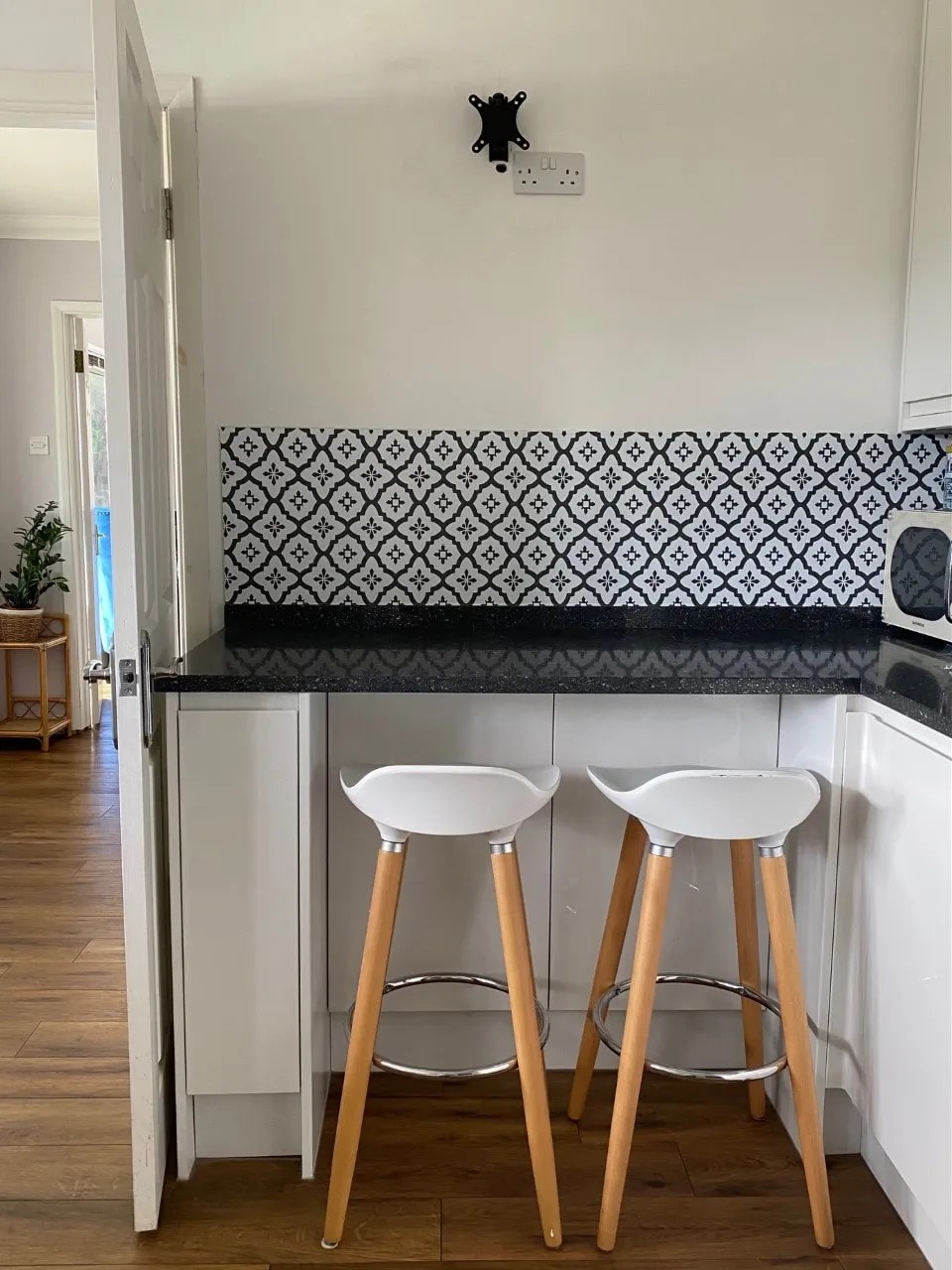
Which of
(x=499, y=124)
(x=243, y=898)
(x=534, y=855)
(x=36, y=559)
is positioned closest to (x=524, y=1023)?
(x=534, y=855)

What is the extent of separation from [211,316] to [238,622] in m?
0.70

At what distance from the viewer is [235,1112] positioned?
6.44 feet

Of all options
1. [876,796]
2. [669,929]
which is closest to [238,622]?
[669,929]

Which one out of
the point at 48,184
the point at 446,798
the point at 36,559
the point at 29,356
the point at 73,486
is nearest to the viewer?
the point at 446,798

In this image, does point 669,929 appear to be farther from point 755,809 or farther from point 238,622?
point 238,622

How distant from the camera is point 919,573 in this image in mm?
2162

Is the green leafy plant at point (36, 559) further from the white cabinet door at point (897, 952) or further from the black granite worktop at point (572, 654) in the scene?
the white cabinet door at point (897, 952)

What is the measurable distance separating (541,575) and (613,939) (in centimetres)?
86

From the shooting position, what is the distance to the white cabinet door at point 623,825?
2.04 metres

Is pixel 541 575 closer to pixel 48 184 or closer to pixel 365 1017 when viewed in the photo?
pixel 365 1017

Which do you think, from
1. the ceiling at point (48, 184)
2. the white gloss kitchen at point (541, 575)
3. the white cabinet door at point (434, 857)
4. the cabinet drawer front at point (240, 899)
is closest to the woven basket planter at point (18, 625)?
the ceiling at point (48, 184)

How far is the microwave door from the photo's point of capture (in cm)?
206

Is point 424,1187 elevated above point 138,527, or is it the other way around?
point 138,527

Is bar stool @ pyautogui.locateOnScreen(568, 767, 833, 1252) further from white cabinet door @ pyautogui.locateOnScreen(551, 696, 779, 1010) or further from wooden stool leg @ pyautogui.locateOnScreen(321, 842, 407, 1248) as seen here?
wooden stool leg @ pyautogui.locateOnScreen(321, 842, 407, 1248)
